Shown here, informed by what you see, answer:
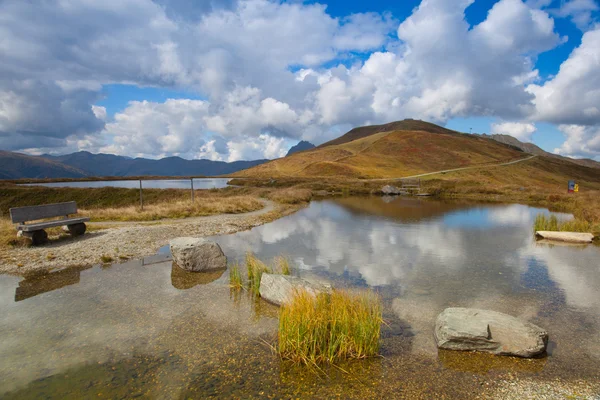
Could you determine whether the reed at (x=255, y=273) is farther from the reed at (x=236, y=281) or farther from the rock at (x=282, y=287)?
the rock at (x=282, y=287)

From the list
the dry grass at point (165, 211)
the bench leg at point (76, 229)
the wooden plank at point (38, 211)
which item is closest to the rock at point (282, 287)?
the wooden plank at point (38, 211)

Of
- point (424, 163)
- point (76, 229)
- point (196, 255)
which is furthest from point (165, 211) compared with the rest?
point (424, 163)

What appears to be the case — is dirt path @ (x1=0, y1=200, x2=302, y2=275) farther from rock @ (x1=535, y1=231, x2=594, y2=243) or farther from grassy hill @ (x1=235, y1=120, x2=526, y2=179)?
grassy hill @ (x1=235, y1=120, x2=526, y2=179)

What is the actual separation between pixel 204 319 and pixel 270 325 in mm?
2055

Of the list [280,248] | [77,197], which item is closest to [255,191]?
[77,197]

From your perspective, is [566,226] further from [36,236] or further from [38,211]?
[38,211]

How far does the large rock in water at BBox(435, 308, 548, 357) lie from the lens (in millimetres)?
8148

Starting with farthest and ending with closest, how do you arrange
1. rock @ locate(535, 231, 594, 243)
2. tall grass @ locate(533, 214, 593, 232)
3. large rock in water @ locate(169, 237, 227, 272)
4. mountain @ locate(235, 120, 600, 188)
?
mountain @ locate(235, 120, 600, 188), tall grass @ locate(533, 214, 593, 232), rock @ locate(535, 231, 594, 243), large rock in water @ locate(169, 237, 227, 272)

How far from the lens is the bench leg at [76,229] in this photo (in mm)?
19703

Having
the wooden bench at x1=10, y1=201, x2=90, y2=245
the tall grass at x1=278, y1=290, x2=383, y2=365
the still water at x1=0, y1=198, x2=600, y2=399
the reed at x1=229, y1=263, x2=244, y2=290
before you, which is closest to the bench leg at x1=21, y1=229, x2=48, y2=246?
the wooden bench at x1=10, y1=201, x2=90, y2=245

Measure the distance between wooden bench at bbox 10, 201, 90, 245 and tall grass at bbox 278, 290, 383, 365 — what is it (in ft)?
52.7

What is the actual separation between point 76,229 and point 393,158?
145 meters

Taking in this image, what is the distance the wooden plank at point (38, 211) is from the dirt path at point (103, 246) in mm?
1589

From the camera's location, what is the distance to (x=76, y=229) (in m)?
19.8
